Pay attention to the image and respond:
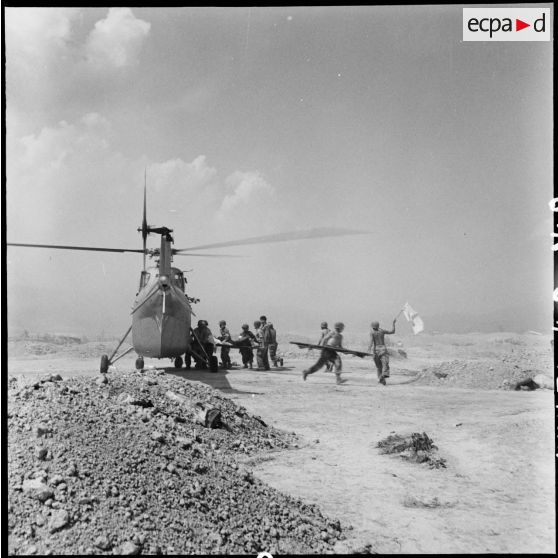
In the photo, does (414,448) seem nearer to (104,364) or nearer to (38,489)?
(38,489)

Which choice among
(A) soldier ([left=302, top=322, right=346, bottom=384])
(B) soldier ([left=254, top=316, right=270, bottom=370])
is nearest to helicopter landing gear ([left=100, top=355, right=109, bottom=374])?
(B) soldier ([left=254, top=316, right=270, bottom=370])

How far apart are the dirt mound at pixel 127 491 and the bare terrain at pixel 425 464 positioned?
569 millimetres

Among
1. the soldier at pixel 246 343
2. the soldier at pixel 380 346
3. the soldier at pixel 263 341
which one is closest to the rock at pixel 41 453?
the soldier at pixel 380 346

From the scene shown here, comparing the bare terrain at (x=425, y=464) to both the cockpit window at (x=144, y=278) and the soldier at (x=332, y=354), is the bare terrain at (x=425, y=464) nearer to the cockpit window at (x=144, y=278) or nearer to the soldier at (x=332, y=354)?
the soldier at (x=332, y=354)

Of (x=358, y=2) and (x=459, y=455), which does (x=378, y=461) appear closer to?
(x=459, y=455)

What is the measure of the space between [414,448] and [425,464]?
390 millimetres

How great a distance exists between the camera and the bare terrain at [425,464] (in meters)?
3.96

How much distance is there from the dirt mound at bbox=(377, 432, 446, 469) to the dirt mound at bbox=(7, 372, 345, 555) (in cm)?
192

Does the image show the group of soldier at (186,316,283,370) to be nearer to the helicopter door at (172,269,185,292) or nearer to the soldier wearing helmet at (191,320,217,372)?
the soldier wearing helmet at (191,320,217,372)

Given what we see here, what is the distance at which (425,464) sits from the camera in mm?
5426

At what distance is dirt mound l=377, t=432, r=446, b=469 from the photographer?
18.1ft

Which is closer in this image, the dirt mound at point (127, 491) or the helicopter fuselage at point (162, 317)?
the dirt mound at point (127, 491)

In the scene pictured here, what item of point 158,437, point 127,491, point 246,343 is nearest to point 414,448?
point 158,437

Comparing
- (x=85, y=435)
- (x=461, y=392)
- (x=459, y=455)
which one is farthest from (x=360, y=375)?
(x=85, y=435)
